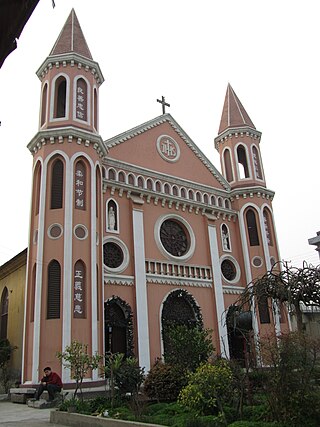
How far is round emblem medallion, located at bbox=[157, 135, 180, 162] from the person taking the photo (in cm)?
2369

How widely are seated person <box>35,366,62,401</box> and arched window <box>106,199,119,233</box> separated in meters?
7.29

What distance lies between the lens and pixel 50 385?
13.4 metres

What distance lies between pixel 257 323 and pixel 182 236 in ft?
19.7

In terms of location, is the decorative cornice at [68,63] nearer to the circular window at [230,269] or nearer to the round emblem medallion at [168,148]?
the round emblem medallion at [168,148]

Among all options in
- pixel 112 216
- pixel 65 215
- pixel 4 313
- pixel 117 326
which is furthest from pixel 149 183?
pixel 4 313

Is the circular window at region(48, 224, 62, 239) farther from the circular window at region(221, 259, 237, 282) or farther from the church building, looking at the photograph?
the circular window at region(221, 259, 237, 282)

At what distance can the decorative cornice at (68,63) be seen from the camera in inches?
792

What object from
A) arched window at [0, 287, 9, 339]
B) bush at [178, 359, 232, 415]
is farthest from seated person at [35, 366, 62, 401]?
arched window at [0, 287, 9, 339]

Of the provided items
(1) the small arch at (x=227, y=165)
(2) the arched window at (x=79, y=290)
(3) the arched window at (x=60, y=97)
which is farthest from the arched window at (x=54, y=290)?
(1) the small arch at (x=227, y=165)

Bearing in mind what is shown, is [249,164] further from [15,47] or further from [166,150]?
[15,47]

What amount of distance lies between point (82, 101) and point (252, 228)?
11.9 m

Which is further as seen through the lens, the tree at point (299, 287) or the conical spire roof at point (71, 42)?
the conical spire roof at point (71, 42)

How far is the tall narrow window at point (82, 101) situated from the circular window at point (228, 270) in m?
10.8

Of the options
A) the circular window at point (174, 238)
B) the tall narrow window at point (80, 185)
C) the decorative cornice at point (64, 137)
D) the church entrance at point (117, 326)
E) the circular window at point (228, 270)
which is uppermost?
the decorative cornice at point (64, 137)
